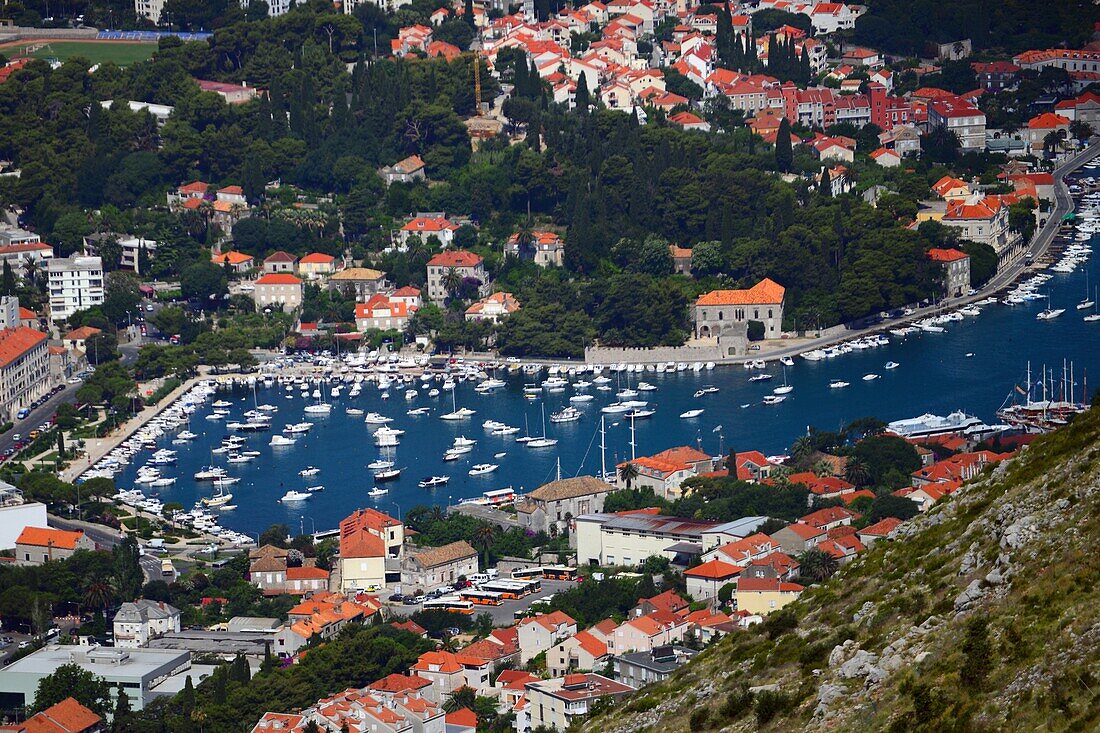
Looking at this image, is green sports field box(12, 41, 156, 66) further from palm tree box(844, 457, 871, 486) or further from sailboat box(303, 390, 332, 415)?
palm tree box(844, 457, 871, 486)

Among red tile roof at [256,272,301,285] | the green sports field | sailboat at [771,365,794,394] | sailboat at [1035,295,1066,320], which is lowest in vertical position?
sailboat at [771,365,794,394]

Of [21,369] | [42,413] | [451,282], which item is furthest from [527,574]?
[451,282]

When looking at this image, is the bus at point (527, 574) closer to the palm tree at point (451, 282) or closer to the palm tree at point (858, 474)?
the palm tree at point (858, 474)

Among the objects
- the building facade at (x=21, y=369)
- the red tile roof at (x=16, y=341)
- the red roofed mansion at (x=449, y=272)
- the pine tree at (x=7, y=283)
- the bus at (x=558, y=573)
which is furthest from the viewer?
the red roofed mansion at (x=449, y=272)

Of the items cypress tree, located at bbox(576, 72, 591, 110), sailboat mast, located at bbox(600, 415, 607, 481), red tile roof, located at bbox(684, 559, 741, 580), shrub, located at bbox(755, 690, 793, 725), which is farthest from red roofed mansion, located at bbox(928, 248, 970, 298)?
shrub, located at bbox(755, 690, 793, 725)

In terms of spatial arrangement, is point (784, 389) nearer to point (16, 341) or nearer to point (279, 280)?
point (279, 280)

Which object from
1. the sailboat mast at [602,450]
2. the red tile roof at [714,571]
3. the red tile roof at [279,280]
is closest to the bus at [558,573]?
the red tile roof at [714,571]
